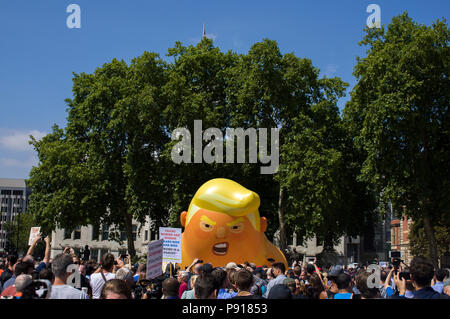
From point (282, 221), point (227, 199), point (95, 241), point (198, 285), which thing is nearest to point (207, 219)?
point (227, 199)

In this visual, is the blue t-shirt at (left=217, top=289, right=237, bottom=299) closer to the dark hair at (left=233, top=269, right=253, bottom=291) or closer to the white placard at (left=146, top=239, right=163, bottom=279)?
the dark hair at (left=233, top=269, right=253, bottom=291)

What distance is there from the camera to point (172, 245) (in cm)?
1267

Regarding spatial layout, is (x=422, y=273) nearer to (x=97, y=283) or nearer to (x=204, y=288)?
(x=204, y=288)

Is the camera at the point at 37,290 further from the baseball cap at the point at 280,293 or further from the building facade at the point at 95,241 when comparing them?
the building facade at the point at 95,241

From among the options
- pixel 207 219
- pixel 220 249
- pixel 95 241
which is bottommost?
pixel 95 241

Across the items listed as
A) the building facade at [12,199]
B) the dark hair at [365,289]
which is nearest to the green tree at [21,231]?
the building facade at [12,199]

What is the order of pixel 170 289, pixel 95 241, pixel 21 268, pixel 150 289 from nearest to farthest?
1. pixel 170 289
2. pixel 21 268
3. pixel 150 289
4. pixel 95 241

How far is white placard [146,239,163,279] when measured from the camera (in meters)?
9.58

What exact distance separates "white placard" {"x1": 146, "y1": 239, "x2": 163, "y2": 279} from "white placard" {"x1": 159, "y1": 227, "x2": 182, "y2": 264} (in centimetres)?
210

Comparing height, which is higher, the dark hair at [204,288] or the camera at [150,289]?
the dark hair at [204,288]

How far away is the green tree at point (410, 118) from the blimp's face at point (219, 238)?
12.4 m

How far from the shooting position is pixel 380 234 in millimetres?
73312

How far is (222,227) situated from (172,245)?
7.45 metres

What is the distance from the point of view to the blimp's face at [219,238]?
2003 cm
